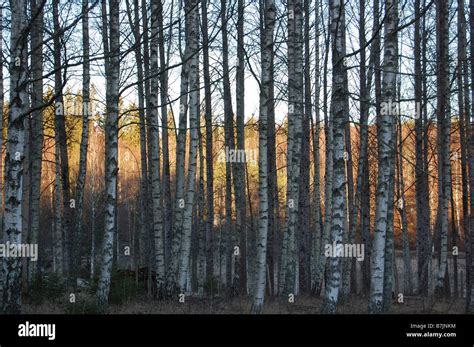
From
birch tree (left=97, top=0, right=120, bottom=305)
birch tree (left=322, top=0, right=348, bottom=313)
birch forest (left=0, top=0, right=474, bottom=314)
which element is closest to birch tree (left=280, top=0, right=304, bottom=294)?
birch forest (left=0, top=0, right=474, bottom=314)

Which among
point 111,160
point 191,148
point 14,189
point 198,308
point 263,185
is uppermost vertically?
point 191,148

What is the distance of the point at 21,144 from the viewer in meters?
6.96

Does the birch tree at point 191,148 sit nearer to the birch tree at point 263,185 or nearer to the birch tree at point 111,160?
the birch tree at point 111,160

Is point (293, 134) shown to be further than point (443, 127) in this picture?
Yes

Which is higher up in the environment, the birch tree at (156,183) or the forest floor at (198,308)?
the birch tree at (156,183)

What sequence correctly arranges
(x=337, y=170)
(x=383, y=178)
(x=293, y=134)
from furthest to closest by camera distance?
(x=293, y=134)
(x=383, y=178)
(x=337, y=170)

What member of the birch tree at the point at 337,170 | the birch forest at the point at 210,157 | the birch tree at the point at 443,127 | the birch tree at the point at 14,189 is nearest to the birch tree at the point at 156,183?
the birch forest at the point at 210,157

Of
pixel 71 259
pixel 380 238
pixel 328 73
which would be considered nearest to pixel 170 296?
pixel 71 259

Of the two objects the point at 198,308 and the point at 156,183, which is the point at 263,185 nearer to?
the point at 198,308

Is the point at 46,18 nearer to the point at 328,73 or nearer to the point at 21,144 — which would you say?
the point at 21,144

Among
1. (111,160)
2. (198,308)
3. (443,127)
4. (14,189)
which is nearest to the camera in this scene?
(14,189)

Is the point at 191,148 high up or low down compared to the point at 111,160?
up

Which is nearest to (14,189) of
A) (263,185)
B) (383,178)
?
(263,185)
